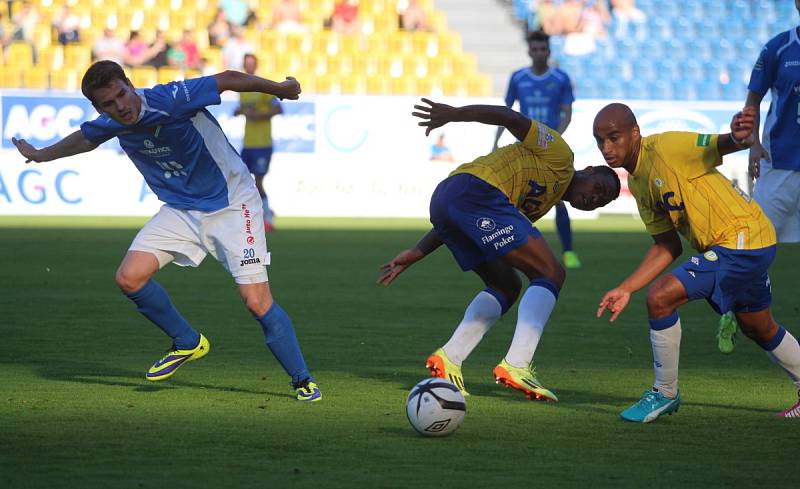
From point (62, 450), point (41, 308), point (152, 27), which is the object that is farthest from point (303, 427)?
point (152, 27)

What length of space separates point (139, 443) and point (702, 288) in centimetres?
255

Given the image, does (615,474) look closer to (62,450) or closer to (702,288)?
(702,288)

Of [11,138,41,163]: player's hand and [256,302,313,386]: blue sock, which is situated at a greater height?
[11,138,41,163]: player's hand

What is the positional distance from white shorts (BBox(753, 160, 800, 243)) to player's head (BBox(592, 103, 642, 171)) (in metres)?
2.44

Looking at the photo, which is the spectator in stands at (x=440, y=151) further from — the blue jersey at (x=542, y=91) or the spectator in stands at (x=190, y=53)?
the blue jersey at (x=542, y=91)

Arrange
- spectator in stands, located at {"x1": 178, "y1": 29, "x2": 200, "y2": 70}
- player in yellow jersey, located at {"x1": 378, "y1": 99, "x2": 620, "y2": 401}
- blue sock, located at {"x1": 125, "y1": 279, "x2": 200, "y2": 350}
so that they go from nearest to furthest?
player in yellow jersey, located at {"x1": 378, "y1": 99, "x2": 620, "y2": 401}
blue sock, located at {"x1": 125, "y1": 279, "x2": 200, "y2": 350}
spectator in stands, located at {"x1": 178, "y1": 29, "x2": 200, "y2": 70}

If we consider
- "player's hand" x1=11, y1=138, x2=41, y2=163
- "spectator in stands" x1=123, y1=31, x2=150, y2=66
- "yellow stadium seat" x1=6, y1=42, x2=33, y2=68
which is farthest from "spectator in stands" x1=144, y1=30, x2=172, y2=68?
"player's hand" x1=11, y1=138, x2=41, y2=163

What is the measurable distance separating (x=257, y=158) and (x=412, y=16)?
32.6 ft

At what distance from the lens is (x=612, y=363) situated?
8.14 meters

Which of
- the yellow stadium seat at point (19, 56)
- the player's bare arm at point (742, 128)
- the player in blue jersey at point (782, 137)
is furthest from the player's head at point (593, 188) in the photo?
the yellow stadium seat at point (19, 56)

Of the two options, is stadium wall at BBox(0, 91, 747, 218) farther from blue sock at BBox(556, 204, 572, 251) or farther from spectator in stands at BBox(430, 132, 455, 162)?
blue sock at BBox(556, 204, 572, 251)

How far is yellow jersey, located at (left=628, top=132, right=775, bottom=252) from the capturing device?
5980 mm

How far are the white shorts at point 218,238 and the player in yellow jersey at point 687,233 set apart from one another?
186 centimetres

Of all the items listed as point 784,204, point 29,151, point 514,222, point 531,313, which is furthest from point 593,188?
point 29,151
